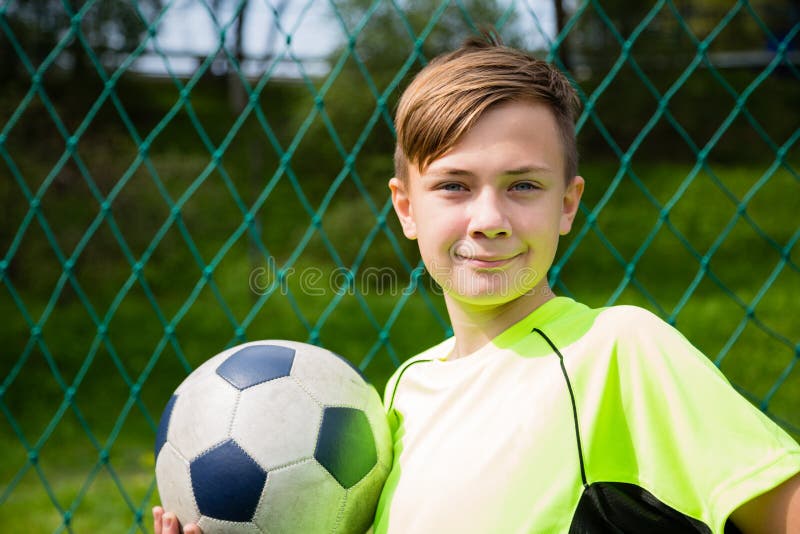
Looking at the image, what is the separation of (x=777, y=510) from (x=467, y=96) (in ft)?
2.31

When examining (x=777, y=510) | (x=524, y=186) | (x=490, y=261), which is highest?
(x=524, y=186)

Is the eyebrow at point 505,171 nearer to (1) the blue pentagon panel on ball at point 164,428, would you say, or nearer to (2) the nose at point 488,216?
(2) the nose at point 488,216

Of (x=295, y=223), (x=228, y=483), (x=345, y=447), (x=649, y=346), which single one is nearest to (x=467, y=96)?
(x=649, y=346)

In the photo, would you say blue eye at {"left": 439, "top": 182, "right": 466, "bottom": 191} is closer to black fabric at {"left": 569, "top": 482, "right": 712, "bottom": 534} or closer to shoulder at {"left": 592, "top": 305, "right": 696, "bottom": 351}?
shoulder at {"left": 592, "top": 305, "right": 696, "bottom": 351}

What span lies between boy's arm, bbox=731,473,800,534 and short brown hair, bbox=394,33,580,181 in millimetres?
551

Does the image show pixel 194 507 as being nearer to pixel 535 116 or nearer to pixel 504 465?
pixel 504 465

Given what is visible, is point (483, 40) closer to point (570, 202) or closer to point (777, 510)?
point (570, 202)

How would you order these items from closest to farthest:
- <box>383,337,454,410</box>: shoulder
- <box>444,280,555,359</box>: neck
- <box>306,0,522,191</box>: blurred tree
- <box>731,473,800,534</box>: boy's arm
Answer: <box>731,473,800,534</box>: boy's arm < <box>444,280,555,359</box>: neck < <box>383,337,454,410</box>: shoulder < <box>306,0,522,191</box>: blurred tree

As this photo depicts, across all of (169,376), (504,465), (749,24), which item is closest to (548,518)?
(504,465)

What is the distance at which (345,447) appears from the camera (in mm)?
1271

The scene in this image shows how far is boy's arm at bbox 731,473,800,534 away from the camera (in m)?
0.99

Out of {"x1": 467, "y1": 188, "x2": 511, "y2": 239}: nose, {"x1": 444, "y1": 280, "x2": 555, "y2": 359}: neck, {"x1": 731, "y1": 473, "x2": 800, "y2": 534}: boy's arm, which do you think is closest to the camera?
{"x1": 731, "y1": 473, "x2": 800, "y2": 534}: boy's arm

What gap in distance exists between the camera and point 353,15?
20.3 ft

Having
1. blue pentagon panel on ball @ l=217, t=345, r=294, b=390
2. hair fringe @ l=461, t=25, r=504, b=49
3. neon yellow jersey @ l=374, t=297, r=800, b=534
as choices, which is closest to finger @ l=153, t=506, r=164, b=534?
blue pentagon panel on ball @ l=217, t=345, r=294, b=390
